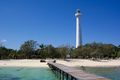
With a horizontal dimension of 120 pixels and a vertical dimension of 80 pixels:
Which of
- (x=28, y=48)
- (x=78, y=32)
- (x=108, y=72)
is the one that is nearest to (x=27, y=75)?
(x=108, y=72)

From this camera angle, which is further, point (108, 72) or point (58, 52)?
point (58, 52)

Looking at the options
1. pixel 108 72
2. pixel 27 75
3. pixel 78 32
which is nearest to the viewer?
pixel 27 75

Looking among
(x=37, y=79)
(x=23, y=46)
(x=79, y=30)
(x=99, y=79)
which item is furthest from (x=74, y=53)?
(x=99, y=79)

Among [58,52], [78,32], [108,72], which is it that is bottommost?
[108,72]

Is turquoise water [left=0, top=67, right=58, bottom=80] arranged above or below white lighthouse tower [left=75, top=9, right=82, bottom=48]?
below

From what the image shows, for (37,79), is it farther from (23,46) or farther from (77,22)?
(77,22)

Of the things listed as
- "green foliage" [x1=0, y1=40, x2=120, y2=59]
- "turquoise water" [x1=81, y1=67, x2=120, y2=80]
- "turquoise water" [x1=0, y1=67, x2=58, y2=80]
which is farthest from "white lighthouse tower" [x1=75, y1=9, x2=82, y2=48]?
"turquoise water" [x1=0, y1=67, x2=58, y2=80]

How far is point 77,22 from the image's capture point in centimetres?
12331

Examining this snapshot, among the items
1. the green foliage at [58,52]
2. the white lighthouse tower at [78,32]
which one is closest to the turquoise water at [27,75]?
the green foliage at [58,52]

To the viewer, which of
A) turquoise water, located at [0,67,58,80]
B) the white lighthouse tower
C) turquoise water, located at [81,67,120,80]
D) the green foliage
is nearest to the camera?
A: turquoise water, located at [0,67,58,80]

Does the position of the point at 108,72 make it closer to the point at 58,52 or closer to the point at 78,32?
the point at 58,52

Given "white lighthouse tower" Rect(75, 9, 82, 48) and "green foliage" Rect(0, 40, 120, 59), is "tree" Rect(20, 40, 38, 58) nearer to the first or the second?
"green foliage" Rect(0, 40, 120, 59)

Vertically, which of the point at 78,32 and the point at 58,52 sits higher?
the point at 78,32

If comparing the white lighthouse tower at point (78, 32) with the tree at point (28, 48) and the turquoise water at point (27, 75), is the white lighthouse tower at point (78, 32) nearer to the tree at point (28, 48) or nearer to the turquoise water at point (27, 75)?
the tree at point (28, 48)
